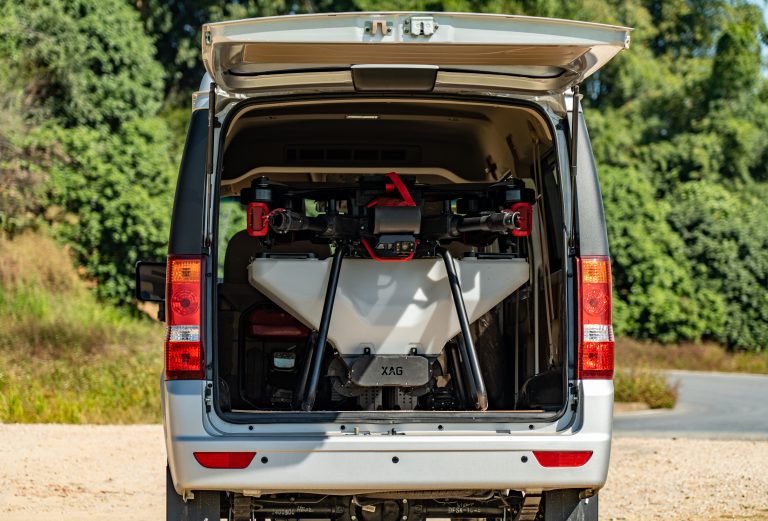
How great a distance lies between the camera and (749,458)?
39.0ft

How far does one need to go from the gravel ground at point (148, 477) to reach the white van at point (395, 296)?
2868 millimetres

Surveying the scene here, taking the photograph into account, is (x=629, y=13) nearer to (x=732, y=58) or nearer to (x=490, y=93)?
(x=732, y=58)

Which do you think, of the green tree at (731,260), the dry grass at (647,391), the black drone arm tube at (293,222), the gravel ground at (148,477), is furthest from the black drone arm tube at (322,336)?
the green tree at (731,260)

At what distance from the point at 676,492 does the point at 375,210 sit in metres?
4.99

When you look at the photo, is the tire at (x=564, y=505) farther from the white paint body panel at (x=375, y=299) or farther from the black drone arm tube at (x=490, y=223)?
the black drone arm tube at (x=490, y=223)

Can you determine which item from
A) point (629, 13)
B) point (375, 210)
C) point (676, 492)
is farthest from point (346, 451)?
point (629, 13)

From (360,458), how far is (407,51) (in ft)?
5.17

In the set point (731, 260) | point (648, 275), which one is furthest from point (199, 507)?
point (731, 260)

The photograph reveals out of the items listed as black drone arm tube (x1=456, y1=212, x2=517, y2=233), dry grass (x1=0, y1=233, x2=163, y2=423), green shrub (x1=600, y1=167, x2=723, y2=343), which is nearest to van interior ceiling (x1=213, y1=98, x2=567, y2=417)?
black drone arm tube (x1=456, y1=212, x2=517, y2=233)

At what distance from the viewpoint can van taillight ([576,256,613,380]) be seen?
17.1 ft

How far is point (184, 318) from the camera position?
5.12 m

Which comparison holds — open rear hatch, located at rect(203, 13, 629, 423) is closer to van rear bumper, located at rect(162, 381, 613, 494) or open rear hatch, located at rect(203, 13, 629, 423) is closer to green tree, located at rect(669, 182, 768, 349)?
van rear bumper, located at rect(162, 381, 613, 494)

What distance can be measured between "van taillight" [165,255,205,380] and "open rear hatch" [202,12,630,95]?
0.76m

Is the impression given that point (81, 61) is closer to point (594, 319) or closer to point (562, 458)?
point (594, 319)
